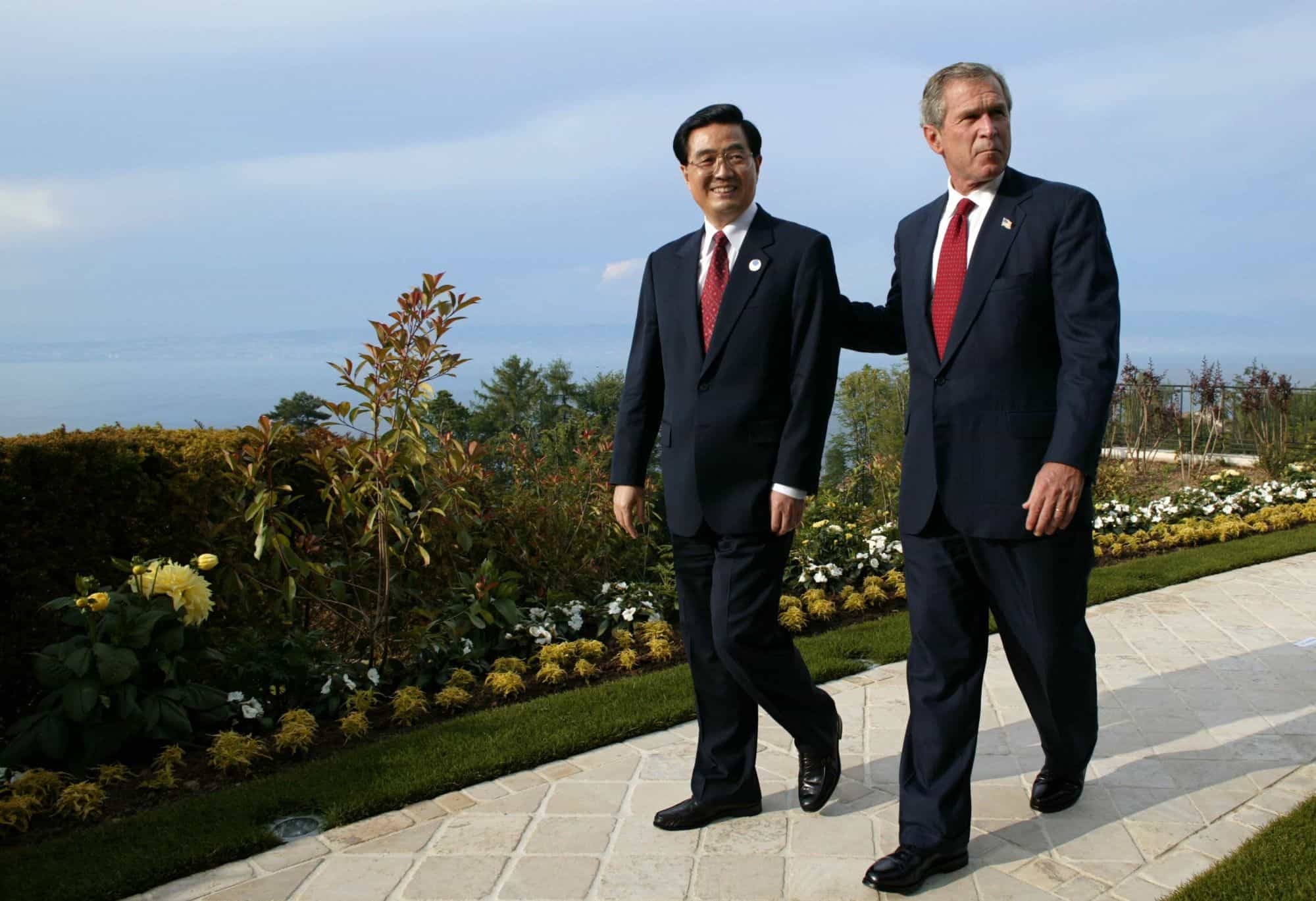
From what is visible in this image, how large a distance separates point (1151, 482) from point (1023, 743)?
29.5 feet

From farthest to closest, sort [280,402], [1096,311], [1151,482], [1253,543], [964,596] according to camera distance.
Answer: [1151,482] → [280,402] → [1253,543] → [964,596] → [1096,311]

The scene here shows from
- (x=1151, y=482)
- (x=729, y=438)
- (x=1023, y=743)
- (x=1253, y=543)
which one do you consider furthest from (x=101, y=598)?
(x=1151, y=482)

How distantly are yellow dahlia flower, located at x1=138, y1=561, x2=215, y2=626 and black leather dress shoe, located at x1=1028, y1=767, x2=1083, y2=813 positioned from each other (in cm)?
298

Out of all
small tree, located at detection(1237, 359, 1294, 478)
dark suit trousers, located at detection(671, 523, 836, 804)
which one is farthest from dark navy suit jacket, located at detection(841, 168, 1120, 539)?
small tree, located at detection(1237, 359, 1294, 478)

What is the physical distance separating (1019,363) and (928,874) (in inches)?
54.2

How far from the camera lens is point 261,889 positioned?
2889 mm

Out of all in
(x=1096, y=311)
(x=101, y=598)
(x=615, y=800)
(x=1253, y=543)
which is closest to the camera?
(x=1096, y=311)

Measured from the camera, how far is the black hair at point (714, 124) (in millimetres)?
3033

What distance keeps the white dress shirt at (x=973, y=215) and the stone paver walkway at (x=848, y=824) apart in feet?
5.32

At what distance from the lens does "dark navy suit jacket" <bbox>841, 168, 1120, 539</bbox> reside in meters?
2.74

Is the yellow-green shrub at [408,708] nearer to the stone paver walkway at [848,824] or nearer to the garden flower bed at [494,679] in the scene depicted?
the garden flower bed at [494,679]

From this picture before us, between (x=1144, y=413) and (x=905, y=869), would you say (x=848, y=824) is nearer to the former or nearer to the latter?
(x=905, y=869)

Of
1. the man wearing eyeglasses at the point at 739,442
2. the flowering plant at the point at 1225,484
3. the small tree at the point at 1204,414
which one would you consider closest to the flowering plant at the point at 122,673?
the man wearing eyeglasses at the point at 739,442

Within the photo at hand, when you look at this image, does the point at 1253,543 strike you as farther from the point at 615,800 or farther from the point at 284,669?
the point at 284,669
